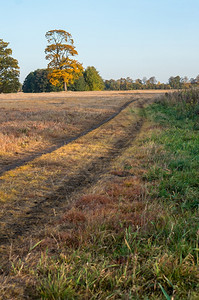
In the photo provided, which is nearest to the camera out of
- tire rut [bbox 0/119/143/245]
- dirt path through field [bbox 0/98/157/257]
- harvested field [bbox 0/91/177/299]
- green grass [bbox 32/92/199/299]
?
green grass [bbox 32/92/199/299]

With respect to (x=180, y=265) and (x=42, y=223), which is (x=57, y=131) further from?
(x=180, y=265)

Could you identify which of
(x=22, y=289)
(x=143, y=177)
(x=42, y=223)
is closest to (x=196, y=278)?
(x=22, y=289)

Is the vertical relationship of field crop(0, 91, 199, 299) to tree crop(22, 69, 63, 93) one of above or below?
below

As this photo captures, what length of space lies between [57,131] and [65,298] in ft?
33.7

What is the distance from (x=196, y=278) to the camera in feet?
7.84

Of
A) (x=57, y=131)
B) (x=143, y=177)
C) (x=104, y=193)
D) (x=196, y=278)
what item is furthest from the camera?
(x=57, y=131)

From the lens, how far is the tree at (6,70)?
188 ft

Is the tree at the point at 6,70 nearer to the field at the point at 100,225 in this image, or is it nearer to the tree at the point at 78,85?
the tree at the point at 78,85

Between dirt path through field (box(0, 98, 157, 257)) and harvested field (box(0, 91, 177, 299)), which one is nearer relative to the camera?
harvested field (box(0, 91, 177, 299))

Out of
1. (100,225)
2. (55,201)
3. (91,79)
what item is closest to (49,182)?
(55,201)

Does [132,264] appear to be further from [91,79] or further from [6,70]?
[91,79]

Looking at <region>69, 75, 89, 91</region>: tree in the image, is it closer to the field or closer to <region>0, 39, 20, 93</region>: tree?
<region>0, 39, 20, 93</region>: tree

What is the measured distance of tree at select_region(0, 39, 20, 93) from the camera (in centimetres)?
5716

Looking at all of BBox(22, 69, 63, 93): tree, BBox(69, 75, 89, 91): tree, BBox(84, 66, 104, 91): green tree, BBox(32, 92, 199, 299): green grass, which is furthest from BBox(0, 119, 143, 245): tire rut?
BBox(84, 66, 104, 91): green tree
